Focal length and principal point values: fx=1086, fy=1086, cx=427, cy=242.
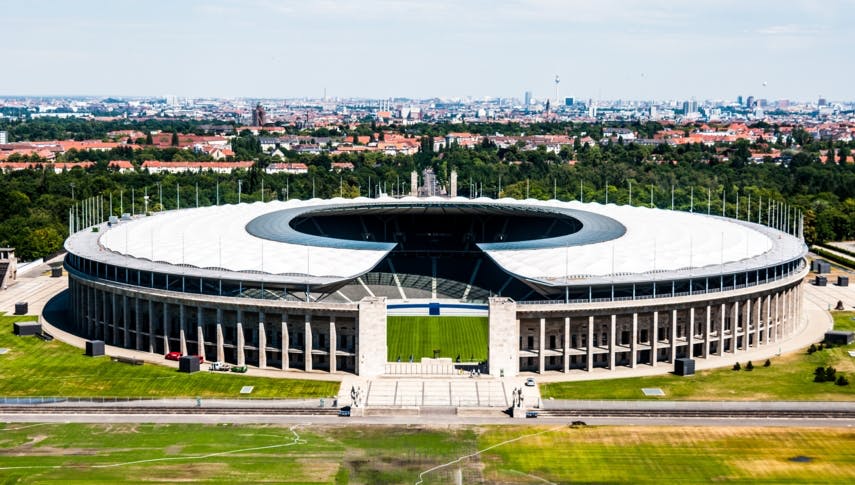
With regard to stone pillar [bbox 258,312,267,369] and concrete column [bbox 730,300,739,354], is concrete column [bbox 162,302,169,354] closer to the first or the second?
stone pillar [bbox 258,312,267,369]

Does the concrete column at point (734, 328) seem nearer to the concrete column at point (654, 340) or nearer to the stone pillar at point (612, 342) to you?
the concrete column at point (654, 340)

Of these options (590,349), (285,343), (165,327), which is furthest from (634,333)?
(165,327)

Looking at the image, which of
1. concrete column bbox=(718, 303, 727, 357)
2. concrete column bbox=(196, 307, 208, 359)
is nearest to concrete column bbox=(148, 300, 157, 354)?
concrete column bbox=(196, 307, 208, 359)

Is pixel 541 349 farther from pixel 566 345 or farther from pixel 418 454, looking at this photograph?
pixel 418 454

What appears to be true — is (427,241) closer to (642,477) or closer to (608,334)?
(608,334)

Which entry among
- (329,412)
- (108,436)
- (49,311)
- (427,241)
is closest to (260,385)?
(329,412)
